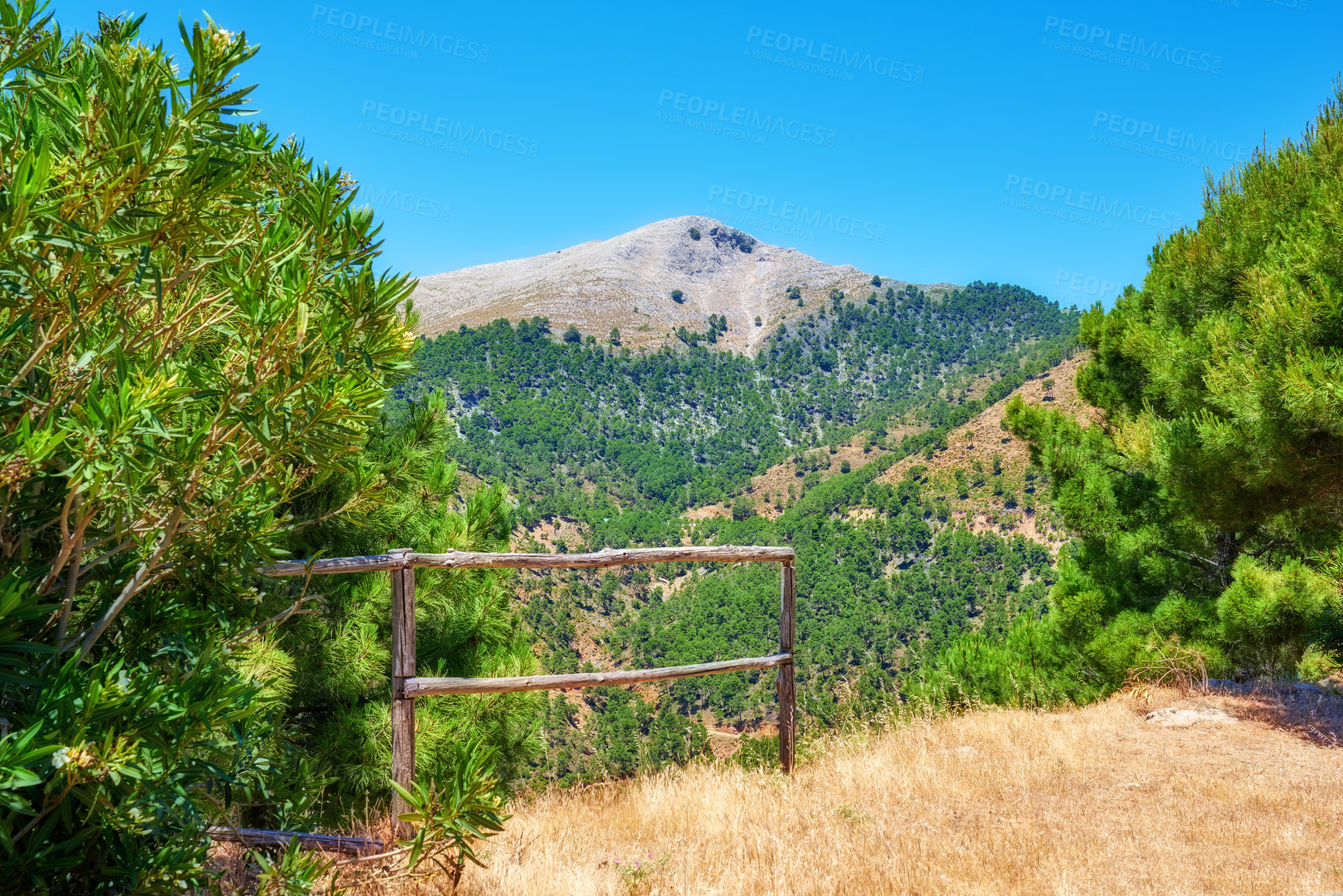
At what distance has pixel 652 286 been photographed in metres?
106

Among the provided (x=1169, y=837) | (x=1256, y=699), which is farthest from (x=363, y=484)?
(x=1256, y=699)

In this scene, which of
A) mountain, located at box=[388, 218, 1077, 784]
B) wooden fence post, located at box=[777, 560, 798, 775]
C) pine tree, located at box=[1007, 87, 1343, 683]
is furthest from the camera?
mountain, located at box=[388, 218, 1077, 784]

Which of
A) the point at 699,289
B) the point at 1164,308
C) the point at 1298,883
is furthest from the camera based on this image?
the point at 699,289

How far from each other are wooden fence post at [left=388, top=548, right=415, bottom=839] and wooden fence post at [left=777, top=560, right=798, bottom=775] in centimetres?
188

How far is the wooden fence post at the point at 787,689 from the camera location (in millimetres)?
4004

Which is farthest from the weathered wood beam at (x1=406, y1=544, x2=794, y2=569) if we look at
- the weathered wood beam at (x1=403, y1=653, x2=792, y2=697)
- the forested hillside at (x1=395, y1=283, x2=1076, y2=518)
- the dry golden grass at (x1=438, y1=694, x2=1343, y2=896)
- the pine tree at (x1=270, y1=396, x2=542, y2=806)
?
the forested hillside at (x1=395, y1=283, x2=1076, y2=518)

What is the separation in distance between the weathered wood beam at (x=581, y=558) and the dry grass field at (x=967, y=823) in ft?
3.36

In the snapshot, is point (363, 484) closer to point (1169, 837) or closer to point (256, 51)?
point (256, 51)

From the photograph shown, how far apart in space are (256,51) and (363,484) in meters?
1.06

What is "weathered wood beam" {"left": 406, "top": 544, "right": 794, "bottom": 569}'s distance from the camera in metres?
3.06

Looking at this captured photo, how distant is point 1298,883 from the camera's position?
8.31 feet

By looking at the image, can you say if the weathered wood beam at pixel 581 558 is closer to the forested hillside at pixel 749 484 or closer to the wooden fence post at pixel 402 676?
the wooden fence post at pixel 402 676

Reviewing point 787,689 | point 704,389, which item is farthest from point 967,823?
point 704,389

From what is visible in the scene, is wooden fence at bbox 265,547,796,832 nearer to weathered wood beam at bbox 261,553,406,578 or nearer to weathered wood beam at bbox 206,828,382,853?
weathered wood beam at bbox 261,553,406,578
